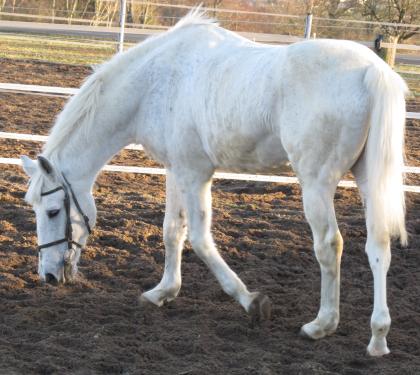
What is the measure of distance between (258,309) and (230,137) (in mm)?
999

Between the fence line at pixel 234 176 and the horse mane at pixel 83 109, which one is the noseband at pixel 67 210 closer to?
the horse mane at pixel 83 109

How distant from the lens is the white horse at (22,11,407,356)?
3.64m

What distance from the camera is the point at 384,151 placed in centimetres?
359

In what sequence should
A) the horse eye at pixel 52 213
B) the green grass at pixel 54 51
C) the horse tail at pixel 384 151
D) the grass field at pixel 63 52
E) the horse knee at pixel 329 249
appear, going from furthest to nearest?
the green grass at pixel 54 51 → the grass field at pixel 63 52 → the horse eye at pixel 52 213 → the horse knee at pixel 329 249 → the horse tail at pixel 384 151

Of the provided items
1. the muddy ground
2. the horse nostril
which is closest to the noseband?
the horse nostril

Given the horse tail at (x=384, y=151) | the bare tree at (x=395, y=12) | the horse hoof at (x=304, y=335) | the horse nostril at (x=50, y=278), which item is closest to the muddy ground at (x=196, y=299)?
the horse hoof at (x=304, y=335)

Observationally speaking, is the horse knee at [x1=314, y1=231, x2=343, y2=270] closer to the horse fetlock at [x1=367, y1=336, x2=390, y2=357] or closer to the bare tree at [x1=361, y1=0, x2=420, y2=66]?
the horse fetlock at [x1=367, y1=336, x2=390, y2=357]

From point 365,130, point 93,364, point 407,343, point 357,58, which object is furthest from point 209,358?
point 357,58

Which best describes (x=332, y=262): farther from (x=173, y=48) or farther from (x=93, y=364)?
(x=173, y=48)

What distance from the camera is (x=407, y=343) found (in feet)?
13.1

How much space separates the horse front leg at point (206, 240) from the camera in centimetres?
430

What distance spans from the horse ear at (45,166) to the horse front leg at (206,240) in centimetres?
76

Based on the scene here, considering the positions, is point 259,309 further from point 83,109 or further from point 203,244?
point 83,109

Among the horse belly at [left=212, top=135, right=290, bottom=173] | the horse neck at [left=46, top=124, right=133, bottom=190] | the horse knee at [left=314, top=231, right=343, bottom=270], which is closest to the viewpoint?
the horse knee at [left=314, top=231, right=343, bottom=270]
